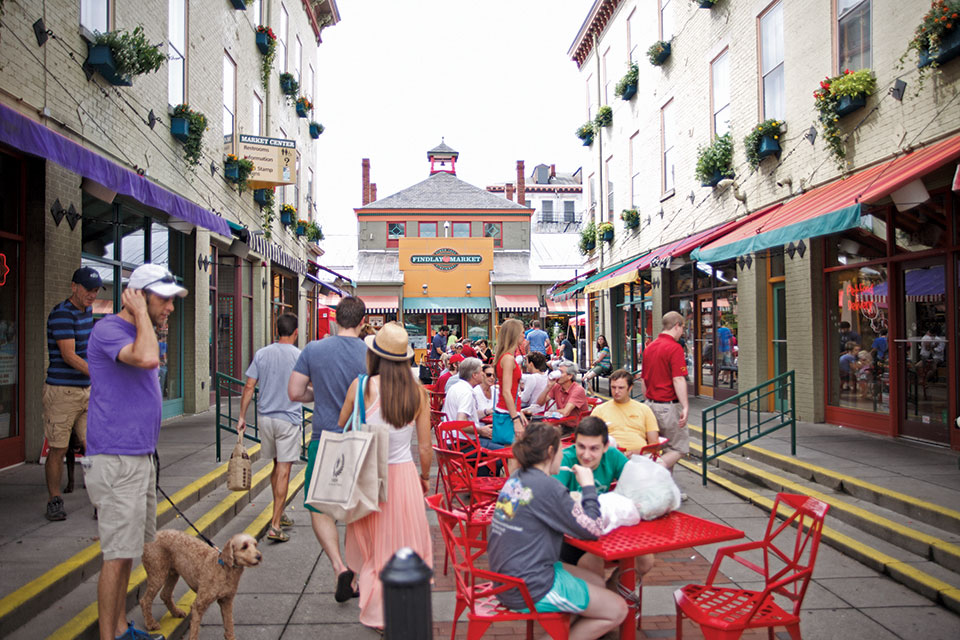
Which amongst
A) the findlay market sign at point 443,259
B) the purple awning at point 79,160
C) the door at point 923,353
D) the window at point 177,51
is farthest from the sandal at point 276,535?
the findlay market sign at point 443,259

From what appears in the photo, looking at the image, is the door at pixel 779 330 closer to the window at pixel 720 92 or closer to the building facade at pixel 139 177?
the window at pixel 720 92

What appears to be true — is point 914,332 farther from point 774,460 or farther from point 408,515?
point 408,515

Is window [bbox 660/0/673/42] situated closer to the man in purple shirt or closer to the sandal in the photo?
the sandal

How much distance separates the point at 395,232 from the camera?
124 feet

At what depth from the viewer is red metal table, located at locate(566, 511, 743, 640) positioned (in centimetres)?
331

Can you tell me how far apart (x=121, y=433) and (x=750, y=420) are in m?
7.73

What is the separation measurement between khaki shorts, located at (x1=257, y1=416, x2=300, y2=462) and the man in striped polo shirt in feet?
4.65

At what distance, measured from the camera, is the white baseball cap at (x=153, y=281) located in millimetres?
3441

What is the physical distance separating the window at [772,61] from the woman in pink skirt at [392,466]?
32.4 ft

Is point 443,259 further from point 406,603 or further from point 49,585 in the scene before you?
point 406,603

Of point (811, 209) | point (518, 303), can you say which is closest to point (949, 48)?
point (811, 209)

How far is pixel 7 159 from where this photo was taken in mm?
7082

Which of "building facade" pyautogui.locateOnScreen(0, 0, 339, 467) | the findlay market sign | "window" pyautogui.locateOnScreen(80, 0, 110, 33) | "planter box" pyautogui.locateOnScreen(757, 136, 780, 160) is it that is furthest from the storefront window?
the findlay market sign

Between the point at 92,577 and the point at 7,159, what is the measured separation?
4821 millimetres
